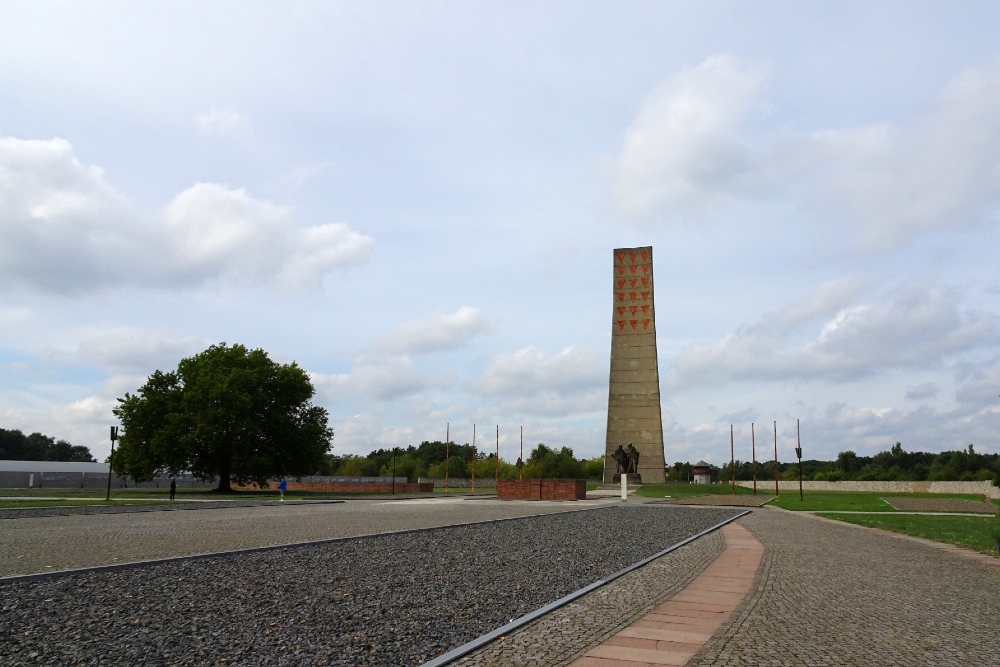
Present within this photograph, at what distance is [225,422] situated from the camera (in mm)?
47438

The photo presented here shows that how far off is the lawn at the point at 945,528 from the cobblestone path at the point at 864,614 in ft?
10.1

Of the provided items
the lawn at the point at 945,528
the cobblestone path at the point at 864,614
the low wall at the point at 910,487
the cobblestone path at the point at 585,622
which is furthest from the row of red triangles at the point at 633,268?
the cobblestone path at the point at 585,622

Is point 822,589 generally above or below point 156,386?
below

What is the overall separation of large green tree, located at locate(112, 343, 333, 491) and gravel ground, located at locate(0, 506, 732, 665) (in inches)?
1440

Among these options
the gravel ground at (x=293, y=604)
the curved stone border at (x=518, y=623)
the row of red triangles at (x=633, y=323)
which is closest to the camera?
the curved stone border at (x=518, y=623)

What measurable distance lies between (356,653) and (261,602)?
245 centimetres

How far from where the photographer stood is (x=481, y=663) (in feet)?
18.8

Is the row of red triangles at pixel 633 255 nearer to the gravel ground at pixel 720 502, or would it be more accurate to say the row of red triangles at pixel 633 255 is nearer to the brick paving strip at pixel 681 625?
the gravel ground at pixel 720 502

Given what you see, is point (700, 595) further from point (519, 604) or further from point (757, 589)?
point (519, 604)

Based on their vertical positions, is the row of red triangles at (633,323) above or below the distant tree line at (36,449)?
above

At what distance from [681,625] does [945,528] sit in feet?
57.8

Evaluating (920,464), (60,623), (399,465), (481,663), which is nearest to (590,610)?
(481,663)

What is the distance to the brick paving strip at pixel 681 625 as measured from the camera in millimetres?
5887

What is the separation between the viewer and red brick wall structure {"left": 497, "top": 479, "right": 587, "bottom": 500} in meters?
42.2
